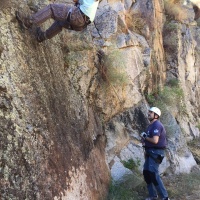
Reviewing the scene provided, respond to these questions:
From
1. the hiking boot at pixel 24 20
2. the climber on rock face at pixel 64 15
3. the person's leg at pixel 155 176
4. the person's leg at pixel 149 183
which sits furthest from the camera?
the person's leg at pixel 149 183

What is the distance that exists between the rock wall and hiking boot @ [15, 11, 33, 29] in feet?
0.34

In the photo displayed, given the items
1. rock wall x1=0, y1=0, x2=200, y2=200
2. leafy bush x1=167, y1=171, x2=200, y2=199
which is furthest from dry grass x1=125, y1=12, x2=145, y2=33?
leafy bush x1=167, y1=171, x2=200, y2=199

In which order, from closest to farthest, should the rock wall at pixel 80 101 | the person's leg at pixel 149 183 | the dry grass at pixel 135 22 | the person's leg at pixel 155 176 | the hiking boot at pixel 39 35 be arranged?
the rock wall at pixel 80 101 < the hiking boot at pixel 39 35 < the person's leg at pixel 155 176 < the person's leg at pixel 149 183 < the dry grass at pixel 135 22

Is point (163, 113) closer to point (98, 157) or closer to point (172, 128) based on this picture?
point (172, 128)

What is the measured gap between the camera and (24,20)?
522 cm

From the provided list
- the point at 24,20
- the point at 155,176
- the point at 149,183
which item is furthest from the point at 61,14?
the point at 149,183

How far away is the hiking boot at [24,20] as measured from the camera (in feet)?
16.7

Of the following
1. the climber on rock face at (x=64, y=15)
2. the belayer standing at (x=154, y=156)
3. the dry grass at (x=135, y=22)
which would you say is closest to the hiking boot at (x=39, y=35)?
the climber on rock face at (x=64, y=15)

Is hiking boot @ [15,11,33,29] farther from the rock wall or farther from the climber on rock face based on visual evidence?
the rock wall

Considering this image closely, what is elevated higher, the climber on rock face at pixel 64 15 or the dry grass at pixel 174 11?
the climber on rock face at pixel 64 15

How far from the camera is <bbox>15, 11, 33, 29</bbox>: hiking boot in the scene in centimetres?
509

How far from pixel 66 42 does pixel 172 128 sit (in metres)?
4.73

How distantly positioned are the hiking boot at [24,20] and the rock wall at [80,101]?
11 cm

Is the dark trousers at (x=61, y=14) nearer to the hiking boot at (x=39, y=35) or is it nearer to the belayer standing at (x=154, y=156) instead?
the hiking boot at (x=39, y=35)
